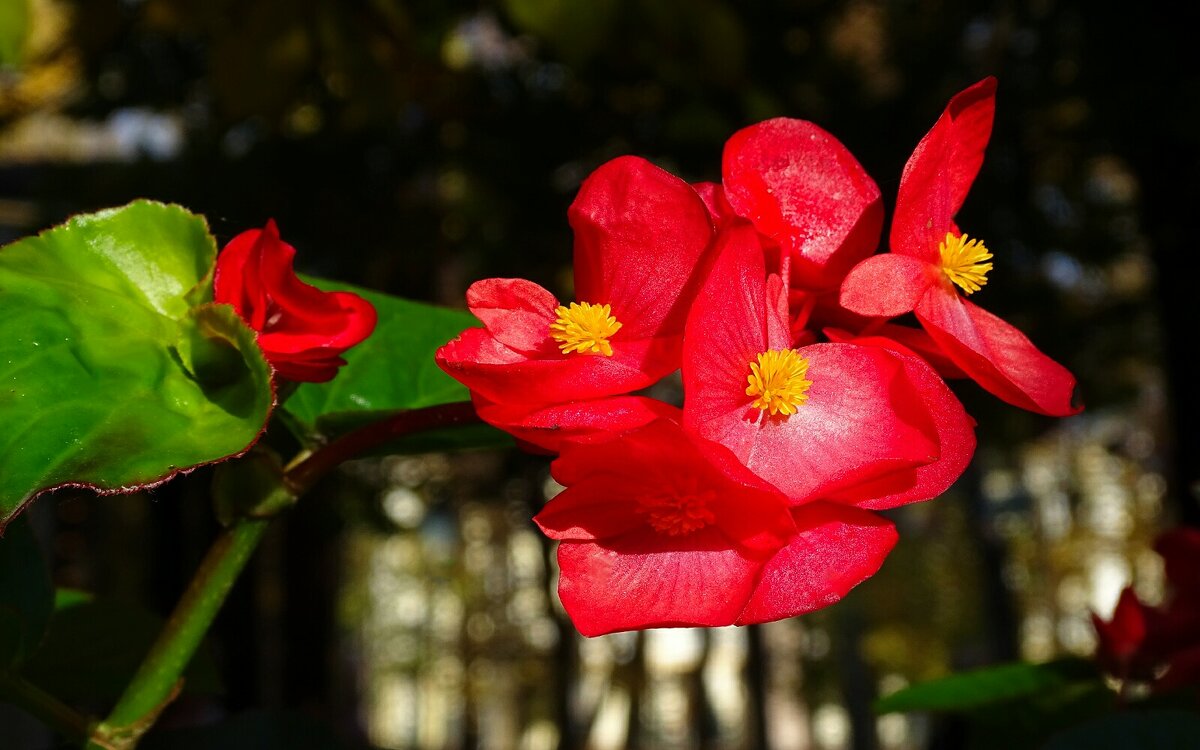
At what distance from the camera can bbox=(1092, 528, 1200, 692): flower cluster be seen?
0.41 meters

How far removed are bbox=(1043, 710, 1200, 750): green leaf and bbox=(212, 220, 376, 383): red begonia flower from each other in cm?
21

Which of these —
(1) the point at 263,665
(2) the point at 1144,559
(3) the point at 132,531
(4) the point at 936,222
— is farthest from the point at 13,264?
(2) the point at 1144,559

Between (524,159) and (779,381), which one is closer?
(779,381)

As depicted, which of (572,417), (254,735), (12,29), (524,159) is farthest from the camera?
(524,159)

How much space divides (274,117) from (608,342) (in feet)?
2.54

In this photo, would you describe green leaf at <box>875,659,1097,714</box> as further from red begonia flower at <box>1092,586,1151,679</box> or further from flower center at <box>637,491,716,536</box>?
flower center at <box>637,491,716,536</box>

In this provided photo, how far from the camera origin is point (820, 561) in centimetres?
24

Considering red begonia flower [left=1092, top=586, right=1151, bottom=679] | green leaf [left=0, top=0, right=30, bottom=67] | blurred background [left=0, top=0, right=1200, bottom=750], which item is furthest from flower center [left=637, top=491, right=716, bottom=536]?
green leaf [left=0, top=0, right=30, bottom=67]

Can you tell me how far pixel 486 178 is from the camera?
1.79 meters

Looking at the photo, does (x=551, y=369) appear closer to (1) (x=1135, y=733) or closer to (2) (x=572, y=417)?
(2) (x=572, y=417)

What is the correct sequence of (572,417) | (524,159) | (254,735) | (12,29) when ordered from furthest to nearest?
(524,159) → (12,29) → (254,735) → (572,417)

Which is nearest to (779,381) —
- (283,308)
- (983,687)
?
(283,308)

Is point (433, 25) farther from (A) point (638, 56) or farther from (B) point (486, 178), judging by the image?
(B) point (486, 178)

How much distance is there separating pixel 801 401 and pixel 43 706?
193mm
